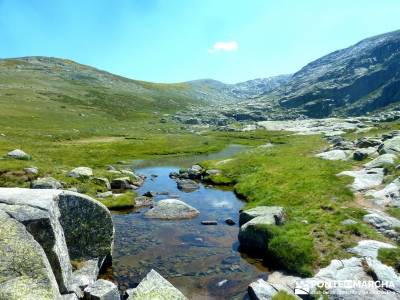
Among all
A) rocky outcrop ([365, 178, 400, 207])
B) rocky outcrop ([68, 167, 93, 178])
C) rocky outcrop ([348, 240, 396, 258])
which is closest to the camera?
rocky outcrop ([348, 240, 396, 258])

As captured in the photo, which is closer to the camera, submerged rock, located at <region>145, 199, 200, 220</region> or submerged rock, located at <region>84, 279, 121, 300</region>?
submerged rock, located at <region>84, 279, 121, 300</region>

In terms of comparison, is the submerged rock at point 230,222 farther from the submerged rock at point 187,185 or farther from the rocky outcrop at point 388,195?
the submerged rock at point 187,185

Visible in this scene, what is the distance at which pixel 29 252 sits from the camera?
1584 cm

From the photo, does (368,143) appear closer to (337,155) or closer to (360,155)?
(337,155)

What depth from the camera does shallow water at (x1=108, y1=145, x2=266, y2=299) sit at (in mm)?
23703

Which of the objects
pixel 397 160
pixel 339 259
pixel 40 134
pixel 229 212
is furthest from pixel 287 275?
pixel 40 134

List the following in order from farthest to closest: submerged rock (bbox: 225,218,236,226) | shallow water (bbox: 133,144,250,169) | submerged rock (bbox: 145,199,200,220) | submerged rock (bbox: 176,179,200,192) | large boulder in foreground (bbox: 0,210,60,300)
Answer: shallow water (bbox: 133,144,250,169) < submerged rock (bbox: 176,179,200,192) < submerged rock (bbox: 145,199,200,220) < submerged rock (bbox: 225,218,236,226) < large boulder in foreground (bbox: 0,210,60,300)

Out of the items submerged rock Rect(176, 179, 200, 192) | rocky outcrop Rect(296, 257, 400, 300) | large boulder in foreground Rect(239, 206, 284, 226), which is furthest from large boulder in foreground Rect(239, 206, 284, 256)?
submerged rock Rect(176, 179, 200, 192)

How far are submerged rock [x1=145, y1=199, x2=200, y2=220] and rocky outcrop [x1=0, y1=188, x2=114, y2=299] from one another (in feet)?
40.1

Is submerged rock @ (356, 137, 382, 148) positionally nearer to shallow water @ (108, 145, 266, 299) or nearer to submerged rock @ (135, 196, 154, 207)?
shallow water @ (108, 145, 266, 299)

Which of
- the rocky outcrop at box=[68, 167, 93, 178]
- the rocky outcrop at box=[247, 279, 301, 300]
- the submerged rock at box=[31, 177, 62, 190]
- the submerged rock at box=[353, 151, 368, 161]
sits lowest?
the rocky outcrop at box=[247, 279, 301, 300]

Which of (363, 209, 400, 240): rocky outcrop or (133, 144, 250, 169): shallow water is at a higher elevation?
(363, 209, 400, 240): rocky outcrop

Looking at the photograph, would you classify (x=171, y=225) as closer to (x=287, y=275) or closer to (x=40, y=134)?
(x=287, y=275)

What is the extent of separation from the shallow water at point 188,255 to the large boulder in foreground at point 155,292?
3.08m
